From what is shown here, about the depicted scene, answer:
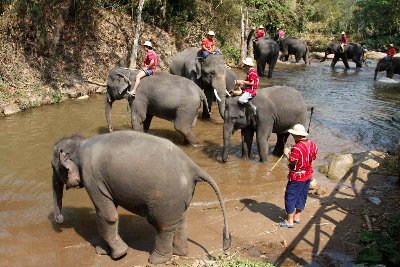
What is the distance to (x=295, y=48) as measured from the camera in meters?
22.9

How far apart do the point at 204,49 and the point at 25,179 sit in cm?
547

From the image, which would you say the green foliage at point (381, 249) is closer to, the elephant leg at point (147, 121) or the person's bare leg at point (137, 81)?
the person's bare leg at point (137, 81)

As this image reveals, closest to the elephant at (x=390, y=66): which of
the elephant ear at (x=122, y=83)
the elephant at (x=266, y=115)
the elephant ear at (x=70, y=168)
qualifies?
the elephant at (x=266, y=115)

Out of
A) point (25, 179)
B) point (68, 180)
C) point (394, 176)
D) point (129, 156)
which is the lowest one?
point (25, 179)

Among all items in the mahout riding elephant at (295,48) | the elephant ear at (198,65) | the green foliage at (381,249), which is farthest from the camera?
the mahout riding elephant at (295,48)

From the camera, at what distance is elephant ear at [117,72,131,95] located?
9.15 metres

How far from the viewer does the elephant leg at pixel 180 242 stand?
200 inches

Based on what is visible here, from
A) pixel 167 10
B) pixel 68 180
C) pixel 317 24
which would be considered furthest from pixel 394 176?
pixel 317 24

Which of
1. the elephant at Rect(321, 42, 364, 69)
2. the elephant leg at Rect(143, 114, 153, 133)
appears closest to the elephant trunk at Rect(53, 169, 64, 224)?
the elephant leg at Rect(143, 114, 153, 133)

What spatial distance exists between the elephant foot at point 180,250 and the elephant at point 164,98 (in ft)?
13.0

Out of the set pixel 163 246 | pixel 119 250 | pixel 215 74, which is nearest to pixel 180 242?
pixel 163 246

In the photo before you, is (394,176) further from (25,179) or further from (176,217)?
(25,179)

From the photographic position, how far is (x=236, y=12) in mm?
21125

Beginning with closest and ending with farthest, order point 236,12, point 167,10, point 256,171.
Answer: point 256,171 → point 167,10 → point 236,12
